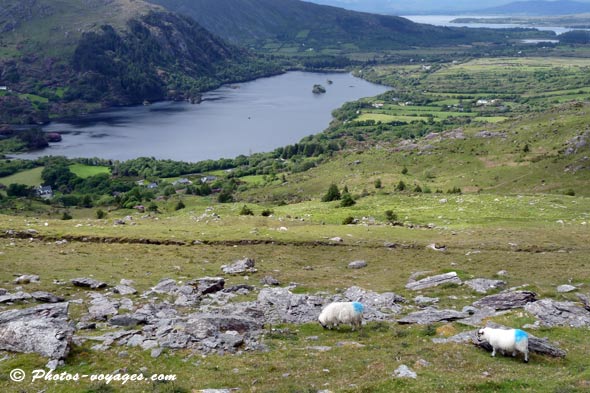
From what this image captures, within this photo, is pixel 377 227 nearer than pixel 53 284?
No

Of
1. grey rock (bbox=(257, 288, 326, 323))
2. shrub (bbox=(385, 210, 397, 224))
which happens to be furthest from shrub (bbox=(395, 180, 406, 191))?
grey rock (bbox=(257, 288, 326, 323))

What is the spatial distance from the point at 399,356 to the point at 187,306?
13007mm

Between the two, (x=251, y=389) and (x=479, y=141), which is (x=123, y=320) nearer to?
(x=251, y=389)

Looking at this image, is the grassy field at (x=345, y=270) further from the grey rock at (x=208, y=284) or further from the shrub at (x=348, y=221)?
the shrub at (x=348, y=221)

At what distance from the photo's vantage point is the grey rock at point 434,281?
3481 centimetres

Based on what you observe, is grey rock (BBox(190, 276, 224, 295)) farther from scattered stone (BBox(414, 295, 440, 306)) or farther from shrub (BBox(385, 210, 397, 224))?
shrub (BBox(385, 210, 397, 224))

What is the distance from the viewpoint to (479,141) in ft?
397

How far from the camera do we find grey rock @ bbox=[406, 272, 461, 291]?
114 ft

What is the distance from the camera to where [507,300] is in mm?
30250

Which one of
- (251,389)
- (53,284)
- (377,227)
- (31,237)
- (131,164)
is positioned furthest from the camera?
(131,164)

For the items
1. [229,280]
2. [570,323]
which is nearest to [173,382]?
[229,280]

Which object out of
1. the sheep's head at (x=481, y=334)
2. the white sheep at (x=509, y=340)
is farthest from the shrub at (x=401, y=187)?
the white sheep at (x=509, y=340)

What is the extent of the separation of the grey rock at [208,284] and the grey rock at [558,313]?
1795 cm

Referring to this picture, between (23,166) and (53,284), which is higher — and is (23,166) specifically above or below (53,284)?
below
